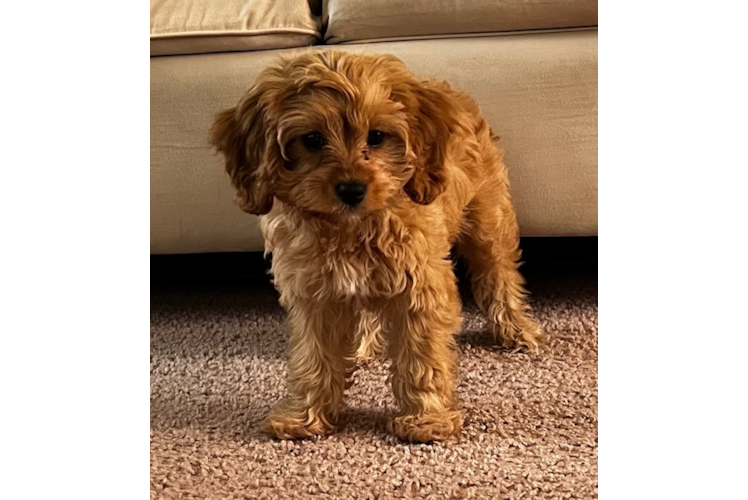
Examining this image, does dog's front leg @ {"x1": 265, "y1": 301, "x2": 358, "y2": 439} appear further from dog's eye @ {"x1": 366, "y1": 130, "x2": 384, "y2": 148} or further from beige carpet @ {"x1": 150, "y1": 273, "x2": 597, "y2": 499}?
dog's eye @ {"x1": 366, "y1": 130, "x2": 384, "y2": 148}

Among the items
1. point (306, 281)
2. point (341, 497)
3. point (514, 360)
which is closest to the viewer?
point (341, 497)

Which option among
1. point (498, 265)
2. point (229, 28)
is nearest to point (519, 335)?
point (498, 265)

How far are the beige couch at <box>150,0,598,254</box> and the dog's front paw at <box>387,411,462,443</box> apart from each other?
28.4 inches

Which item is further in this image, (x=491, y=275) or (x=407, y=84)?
(x=491, y=275)

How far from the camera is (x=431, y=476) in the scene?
4.53ft

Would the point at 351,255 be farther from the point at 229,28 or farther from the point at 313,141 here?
the point at 229,28

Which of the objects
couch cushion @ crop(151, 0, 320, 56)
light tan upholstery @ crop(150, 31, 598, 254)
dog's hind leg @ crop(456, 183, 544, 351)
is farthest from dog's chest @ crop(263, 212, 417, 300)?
couch cushion @ crop(151, 0, 320, 56)

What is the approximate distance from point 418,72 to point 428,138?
0.59 m

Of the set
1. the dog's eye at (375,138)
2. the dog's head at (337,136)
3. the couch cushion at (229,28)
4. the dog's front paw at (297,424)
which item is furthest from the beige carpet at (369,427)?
the couch cushion at (229,28)

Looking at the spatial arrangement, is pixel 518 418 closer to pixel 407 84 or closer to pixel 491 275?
pixel 491 275

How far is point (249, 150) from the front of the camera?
1420mm
